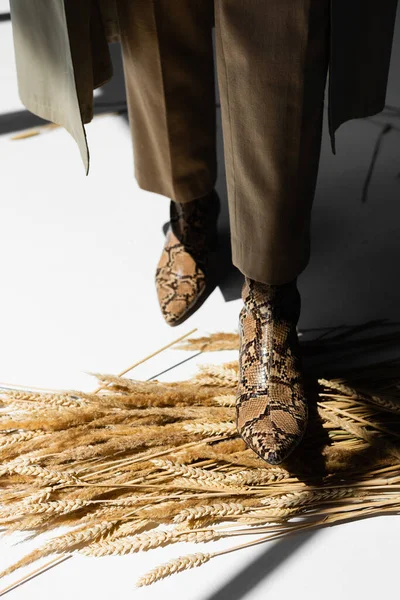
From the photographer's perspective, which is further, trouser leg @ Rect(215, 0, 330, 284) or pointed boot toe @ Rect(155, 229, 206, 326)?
pointed boot toe @ Rect(155, 229, 206, 326)

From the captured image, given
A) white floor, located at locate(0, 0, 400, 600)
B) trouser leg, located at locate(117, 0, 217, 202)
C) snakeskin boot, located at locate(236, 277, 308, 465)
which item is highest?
trouser leg, located at locate(117, 0, 217, 202)

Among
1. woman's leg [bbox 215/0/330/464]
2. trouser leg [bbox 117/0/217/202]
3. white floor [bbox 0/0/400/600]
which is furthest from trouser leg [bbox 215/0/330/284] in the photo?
white floor [bbox 0/0/400/600]

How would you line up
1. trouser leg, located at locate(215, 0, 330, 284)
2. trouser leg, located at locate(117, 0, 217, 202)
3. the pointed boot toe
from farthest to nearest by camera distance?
1. the pointed boot toe
2. trouser leg, located at locate(117, 0, 217, 202)
3. trouser leg, located at locate(215, 0, 330, 284)

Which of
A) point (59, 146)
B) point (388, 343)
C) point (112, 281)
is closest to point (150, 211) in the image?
point (112, 281)

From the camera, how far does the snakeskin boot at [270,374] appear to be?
3.47 ft

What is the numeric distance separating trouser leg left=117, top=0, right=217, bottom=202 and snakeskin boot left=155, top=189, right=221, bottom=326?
8cm

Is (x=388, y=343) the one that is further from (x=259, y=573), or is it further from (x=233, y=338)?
(x=259, y=573)

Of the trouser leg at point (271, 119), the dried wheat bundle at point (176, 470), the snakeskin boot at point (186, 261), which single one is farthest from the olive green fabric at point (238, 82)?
the dried wheat bundle at point (176, 470)

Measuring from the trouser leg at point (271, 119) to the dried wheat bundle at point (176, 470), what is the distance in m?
0.26

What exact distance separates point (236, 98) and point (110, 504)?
2.01ft

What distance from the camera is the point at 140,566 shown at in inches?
39.8

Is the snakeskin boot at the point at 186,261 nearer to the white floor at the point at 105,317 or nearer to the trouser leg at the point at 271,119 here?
the white floor at the point at 105,317

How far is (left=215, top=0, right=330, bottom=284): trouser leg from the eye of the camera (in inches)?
34.7

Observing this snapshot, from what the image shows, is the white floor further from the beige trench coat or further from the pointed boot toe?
the beige trench coat
